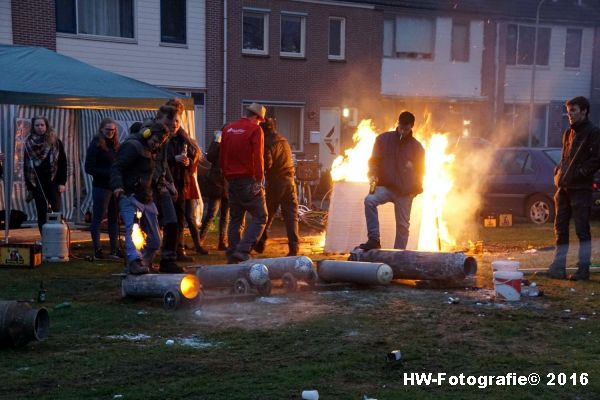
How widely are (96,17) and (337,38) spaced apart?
356 inches

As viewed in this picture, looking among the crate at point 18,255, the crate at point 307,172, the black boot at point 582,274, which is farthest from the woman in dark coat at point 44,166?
the crate at point 307,172

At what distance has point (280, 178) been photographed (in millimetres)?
10930

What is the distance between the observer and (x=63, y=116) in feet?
46.6

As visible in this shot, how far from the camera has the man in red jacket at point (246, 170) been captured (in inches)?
383

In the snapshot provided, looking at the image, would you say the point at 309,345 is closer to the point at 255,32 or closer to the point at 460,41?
the point at 255,32

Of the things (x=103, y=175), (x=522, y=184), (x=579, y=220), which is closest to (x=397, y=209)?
(x=579, y=220)

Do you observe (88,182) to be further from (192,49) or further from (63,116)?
(192,49)

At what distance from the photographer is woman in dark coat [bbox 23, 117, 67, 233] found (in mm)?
10906

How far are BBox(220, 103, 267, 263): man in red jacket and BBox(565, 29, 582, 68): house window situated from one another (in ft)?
92.8

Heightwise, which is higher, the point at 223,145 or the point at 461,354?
the point at 223,145

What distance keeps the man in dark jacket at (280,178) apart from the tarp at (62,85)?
2884 mm

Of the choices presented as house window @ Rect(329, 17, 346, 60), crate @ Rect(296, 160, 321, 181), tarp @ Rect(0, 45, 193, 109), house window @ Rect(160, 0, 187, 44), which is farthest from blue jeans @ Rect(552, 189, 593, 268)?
house window @ Rect(329, 17, 346, 60)

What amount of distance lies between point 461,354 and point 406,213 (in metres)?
4.25

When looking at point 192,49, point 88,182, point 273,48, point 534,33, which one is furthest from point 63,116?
point 534,33
